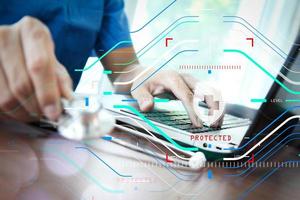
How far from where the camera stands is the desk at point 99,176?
2.12 ft

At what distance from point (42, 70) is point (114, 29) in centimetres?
25

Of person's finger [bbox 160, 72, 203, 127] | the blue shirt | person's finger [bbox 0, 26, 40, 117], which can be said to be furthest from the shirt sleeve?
person's finger [bbox 0, 26, 40, 117]

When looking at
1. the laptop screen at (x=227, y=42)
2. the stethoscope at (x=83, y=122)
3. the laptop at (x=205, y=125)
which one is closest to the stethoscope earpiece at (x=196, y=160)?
the laptop at (x=205, y=125)

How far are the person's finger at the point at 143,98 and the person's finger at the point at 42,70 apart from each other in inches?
7.8

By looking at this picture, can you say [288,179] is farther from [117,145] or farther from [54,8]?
[54,8]

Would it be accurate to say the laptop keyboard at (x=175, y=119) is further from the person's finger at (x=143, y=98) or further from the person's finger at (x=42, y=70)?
the person's finger at (x=42, y=70)

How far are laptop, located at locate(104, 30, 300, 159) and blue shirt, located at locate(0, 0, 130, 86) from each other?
0.11 meters

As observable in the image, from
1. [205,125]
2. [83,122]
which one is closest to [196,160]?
[205,125]

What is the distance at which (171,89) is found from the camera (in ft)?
2.26

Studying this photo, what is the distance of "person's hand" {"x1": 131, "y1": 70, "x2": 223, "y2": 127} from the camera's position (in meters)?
0.68

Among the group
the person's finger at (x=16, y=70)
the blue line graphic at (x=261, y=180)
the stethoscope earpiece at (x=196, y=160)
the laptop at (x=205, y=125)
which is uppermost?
the person's finger at (x=16, y=70)

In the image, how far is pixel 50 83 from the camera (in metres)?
0.49

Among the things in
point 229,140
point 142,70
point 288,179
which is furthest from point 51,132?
point 288,179

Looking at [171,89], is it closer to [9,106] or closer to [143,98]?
[143,98]
